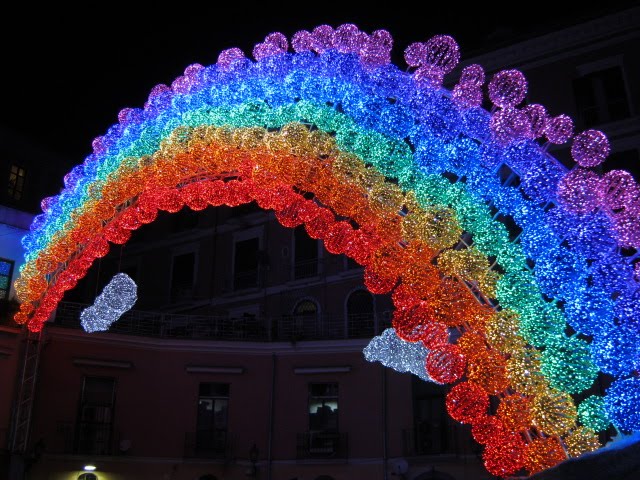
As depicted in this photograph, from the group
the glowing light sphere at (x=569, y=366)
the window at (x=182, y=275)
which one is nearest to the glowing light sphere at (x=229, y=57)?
the glowing light sphere at (x=569, y=366)

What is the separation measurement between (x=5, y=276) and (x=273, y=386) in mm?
7595

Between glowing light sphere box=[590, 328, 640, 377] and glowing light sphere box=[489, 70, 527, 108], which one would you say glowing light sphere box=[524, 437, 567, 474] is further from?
glowing light sphere box=[489, 70, 527, 108]

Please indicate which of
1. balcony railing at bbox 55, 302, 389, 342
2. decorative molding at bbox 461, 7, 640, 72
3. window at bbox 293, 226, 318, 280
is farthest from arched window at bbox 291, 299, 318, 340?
decorative molding at bbox 461, 7, 640, 72

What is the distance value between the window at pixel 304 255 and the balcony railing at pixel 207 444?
224 inches

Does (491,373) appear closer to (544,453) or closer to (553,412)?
(553,412)

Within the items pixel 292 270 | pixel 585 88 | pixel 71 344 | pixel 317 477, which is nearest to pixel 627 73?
pixel 585 88

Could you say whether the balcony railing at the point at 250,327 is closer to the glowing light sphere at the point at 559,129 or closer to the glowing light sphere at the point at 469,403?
the glowing light sphere at the point at 469,403

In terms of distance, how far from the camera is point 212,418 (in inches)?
761

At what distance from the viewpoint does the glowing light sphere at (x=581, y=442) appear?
6816 mm

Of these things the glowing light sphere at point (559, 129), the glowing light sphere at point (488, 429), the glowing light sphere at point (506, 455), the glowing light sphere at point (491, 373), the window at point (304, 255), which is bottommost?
the glowing light sphere at point (506, 455)

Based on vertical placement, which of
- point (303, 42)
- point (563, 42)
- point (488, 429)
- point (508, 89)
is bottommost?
point (488, 429)

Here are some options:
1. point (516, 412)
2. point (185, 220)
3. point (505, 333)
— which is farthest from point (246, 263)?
point (516, 412)

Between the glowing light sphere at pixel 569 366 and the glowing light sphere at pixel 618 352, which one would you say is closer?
the glowing light sphere at pixel 618 352

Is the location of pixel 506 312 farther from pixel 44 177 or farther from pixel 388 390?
pixel 44 177
